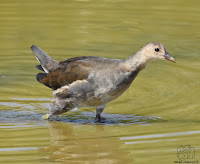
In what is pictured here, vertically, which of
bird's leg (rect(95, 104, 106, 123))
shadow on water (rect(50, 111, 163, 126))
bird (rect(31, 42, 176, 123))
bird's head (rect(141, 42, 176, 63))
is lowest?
shadow on water (rect(50, 111, 163, 126))

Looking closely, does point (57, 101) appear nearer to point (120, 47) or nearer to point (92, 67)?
point (92, 67)

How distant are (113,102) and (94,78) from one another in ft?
4.42

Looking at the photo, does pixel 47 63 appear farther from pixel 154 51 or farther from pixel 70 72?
pixel 154 51

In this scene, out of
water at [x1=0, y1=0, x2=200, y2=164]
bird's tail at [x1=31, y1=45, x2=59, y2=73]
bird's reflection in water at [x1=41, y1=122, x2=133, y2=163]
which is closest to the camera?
bird's reflection in water at [x1=41, y1=122, x2=133, y2=163]

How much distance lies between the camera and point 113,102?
978cm

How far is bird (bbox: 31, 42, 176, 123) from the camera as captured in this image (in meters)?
8.35

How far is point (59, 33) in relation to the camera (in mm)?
13523

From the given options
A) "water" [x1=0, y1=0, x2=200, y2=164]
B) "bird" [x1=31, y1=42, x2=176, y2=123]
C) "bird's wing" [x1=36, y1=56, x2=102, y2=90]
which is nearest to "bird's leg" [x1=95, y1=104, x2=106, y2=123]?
"bird" [x1=31, y1=42, x2=176, y2=123]

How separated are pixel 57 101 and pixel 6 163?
2.28 meters

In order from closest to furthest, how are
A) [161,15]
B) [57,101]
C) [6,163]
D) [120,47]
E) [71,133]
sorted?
[6,163], [71,133], [57,101], [120,47], [161,15]

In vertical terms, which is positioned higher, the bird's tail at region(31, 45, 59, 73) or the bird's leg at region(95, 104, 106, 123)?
the bird's tail at region(31, 45, 59, 73)

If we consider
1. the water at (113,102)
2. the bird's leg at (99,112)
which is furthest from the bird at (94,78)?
the water at (113,102)

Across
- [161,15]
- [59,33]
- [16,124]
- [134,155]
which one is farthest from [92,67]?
[161,15]

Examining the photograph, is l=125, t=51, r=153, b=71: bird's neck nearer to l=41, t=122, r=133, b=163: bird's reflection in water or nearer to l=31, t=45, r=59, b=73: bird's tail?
l=41, t=122, r=133, b=163: bird's reflection in water
